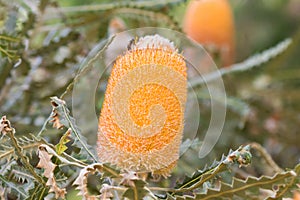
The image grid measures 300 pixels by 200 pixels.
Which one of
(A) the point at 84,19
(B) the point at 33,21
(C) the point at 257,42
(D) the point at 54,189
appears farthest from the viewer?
(C) the point at 257,42

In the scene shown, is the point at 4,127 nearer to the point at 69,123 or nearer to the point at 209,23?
the point at 69,123

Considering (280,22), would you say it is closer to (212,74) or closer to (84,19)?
(212,74)

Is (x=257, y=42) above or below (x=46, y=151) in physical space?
above

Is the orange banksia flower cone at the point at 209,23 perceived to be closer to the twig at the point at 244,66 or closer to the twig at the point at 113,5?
the twig at the point at 244,66

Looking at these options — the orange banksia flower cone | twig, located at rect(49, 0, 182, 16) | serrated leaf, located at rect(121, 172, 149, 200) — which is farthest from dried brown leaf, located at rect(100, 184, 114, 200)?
the orange banksia flower cone

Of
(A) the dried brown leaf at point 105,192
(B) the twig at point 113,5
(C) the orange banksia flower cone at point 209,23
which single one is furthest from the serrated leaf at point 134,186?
(C) the orange banksia flower cone at point 209,23

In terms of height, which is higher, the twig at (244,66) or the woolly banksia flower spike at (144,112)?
the twig at (244,66)

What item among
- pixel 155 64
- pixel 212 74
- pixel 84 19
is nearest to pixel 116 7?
pixel 84 19

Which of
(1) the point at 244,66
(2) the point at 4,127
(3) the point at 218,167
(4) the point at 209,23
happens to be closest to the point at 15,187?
(2) the point at 4,127
